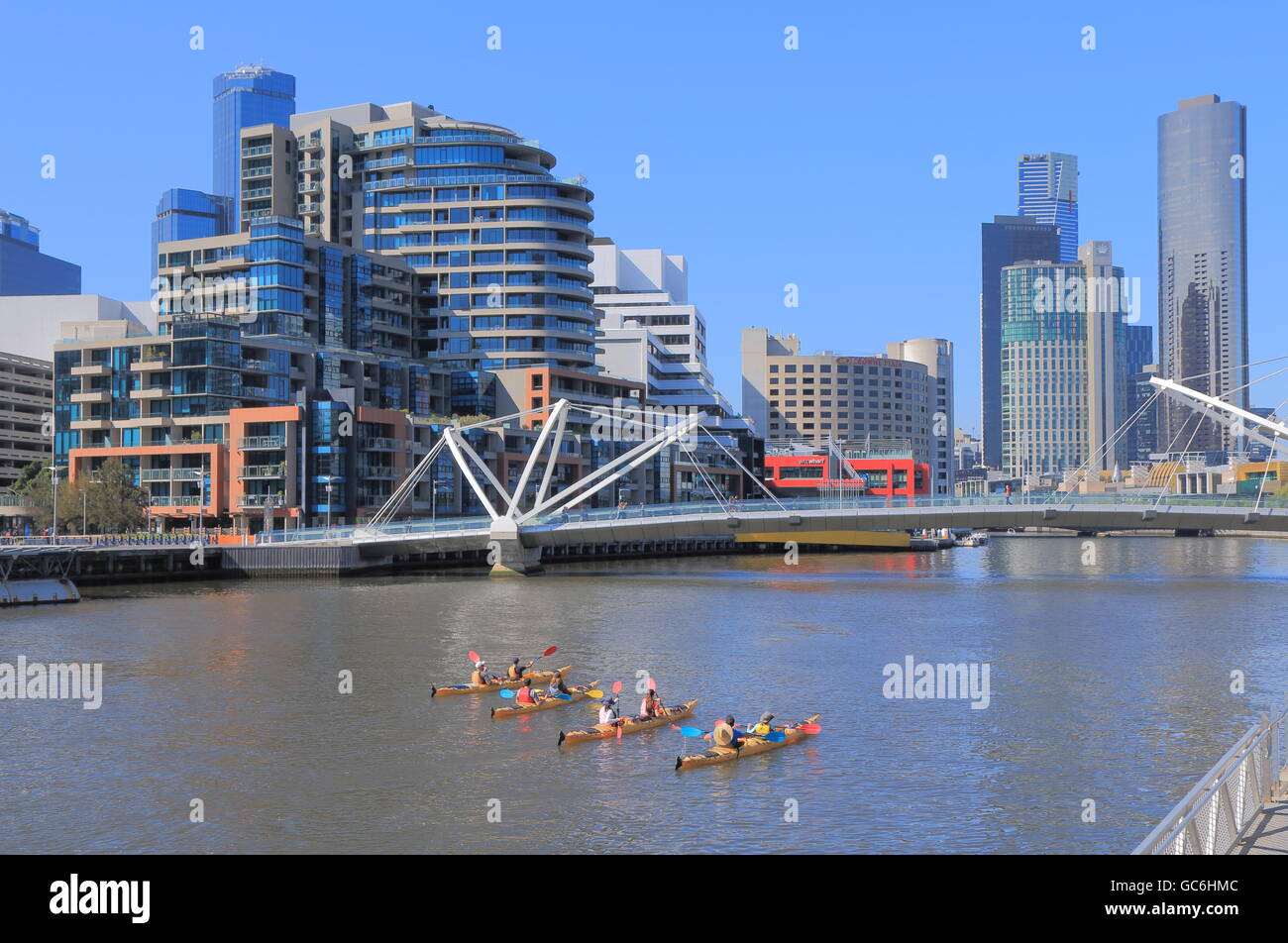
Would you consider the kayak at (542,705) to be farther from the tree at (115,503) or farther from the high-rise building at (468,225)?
the high-rise building at (468,225)

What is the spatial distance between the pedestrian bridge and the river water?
1441 cm

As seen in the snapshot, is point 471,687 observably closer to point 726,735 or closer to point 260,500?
point 726,735

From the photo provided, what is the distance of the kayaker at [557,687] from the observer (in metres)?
41.4

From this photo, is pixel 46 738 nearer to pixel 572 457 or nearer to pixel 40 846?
pixel 40 846

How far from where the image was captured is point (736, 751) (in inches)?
1305

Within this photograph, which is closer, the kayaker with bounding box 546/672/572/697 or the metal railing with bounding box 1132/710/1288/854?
the metal railing with bounding box 1132/710/1288/854

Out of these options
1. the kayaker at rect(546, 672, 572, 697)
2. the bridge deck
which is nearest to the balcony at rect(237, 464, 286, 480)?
the kayaker at rect(546, 672, 572, 697)

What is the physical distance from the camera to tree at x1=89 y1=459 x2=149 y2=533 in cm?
10406

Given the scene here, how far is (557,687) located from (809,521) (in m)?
51.8

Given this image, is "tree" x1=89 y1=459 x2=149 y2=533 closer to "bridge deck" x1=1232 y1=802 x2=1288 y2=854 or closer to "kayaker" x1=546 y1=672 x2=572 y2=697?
"kayaker" x1=546 y1=672 x2=572 y2=697

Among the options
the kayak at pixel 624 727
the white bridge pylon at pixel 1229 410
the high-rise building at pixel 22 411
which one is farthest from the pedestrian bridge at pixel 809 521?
the high-rise building at pixel 22 411

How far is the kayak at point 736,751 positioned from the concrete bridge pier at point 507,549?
2468 inches
